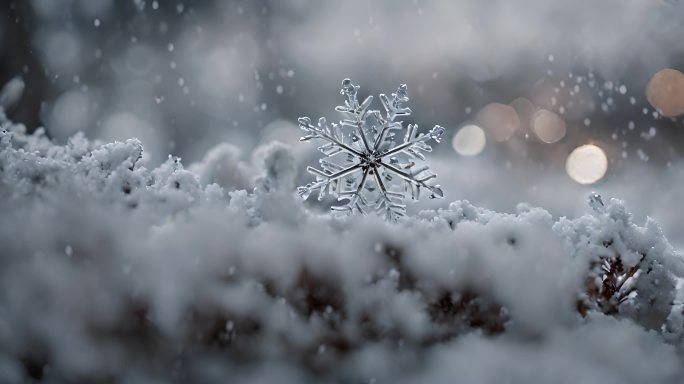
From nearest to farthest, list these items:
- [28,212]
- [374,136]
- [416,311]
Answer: [28,212], [416,311], [374,136]

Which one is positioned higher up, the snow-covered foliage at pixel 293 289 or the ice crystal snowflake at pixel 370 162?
the ice crystal snowflake at pixel 370 162

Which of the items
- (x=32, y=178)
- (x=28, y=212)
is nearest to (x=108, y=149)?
(x=32, y=178)

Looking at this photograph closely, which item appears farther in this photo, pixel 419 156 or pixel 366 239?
Answer: pixel 419 156

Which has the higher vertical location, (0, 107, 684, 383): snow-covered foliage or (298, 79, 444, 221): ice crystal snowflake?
(298, 79, 444, 221): ice crystal snowflake

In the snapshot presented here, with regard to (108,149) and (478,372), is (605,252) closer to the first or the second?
(478,372)

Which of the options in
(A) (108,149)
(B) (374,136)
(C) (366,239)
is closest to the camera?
(C) (366,239)
